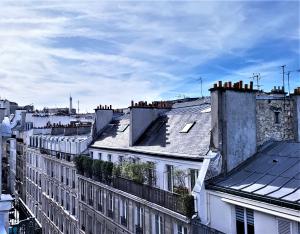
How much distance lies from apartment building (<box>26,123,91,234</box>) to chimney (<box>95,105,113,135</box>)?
1.30 metres

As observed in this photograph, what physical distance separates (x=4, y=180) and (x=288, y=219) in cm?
7381

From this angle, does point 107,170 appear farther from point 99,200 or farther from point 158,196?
point 158,196

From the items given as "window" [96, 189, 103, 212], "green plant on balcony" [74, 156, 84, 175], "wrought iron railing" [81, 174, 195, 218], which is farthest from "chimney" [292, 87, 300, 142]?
"green plant on balcony" [74, 156, 84, 175]

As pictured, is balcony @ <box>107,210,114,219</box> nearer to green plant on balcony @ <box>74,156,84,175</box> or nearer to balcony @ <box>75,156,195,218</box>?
balcony @ <box>75,156,195,218</box>

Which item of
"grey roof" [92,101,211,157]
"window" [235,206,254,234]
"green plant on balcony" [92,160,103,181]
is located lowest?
"window" [235,206,254,234]

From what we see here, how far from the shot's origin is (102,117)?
31844mm

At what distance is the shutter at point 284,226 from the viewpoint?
1141cm

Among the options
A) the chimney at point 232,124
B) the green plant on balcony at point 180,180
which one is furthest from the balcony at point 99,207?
the chimney at point 232,124

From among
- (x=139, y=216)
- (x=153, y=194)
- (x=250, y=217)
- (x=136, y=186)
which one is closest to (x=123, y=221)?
(x=139, y=216)

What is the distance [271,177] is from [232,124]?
317 cm

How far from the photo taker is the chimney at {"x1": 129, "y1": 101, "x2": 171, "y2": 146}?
2422 cm

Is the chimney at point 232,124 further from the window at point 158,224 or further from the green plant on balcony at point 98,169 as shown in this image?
the green plant on balcony at point 98,169

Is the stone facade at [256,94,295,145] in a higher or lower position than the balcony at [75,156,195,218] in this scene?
higher

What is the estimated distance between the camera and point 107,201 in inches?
984
